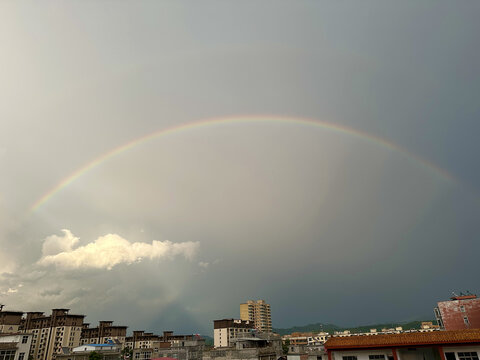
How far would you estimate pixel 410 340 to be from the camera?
39750 mm

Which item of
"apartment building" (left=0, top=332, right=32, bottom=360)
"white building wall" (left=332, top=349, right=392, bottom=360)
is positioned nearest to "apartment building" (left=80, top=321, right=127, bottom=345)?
"apartment building" (left=0, top=332, right=32, bottom=360)

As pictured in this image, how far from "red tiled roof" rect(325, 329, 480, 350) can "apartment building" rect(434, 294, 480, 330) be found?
21.8 metres

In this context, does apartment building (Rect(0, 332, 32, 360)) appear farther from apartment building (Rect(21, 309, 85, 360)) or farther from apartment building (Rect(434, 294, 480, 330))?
apartment building (Rect(21, 309, 85, 360))

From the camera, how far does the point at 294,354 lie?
55.4m

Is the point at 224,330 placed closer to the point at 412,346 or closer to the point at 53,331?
the point at 53,331

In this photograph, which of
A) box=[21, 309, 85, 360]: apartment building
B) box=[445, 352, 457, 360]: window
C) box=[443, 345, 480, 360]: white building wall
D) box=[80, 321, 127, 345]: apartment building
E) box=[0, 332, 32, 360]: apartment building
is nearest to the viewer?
box=[443, 345, 480, 360]: white building wall

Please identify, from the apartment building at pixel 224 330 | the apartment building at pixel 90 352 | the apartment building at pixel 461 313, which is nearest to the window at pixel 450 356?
the apartment building at pixel 461 313

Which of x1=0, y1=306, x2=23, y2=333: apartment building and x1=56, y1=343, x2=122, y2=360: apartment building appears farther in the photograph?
x1=0, y1=306, x2=23, y2=333: apartment building

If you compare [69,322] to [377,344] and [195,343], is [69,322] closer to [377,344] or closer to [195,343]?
[195,343]

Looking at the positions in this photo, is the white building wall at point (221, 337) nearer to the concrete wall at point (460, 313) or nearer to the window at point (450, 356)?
the concrete wall at point (460, 313)

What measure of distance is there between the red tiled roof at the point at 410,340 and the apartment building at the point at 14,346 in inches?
1968

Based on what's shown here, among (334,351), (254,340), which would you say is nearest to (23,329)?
(254,340)

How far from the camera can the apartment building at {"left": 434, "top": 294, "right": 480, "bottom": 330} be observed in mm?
54531

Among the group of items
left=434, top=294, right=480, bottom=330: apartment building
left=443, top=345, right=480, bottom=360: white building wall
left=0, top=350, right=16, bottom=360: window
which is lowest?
left=443, top=345, right=480, bottom=360: white building wall
